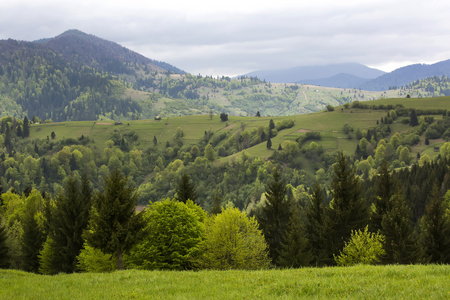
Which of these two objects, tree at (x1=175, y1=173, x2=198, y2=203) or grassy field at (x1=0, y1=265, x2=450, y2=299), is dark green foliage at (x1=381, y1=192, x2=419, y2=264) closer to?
grassy field at (x1=0, y1=265, x2=450, y2=299)

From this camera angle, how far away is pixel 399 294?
18.6m

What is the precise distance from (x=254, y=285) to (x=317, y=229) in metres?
32.2

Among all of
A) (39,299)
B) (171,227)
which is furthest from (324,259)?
(39,299)

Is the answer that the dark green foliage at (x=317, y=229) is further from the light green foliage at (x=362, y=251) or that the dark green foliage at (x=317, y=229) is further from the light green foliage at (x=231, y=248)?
the light green foliage at (x=231, y=248)

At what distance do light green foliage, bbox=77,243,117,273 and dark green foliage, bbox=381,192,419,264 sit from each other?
32569 millimetres

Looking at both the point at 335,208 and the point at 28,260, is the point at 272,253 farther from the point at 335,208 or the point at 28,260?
the point at 28,260

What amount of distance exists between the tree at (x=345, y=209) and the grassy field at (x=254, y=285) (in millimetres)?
26469

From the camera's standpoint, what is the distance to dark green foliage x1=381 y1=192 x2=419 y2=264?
45000 mm

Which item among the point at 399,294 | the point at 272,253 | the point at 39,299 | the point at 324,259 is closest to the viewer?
the point at 399,294

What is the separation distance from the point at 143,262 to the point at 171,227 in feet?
16.9

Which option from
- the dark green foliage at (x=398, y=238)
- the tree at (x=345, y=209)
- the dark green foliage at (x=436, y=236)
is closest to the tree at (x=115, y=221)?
the tree at (x=345, y=209)

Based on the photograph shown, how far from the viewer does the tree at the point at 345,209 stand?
168ft

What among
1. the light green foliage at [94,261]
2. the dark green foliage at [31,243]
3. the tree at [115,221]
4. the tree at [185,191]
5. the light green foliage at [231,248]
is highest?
the tree at [115,221]

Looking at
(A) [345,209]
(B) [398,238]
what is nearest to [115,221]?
(A) [345,209]
